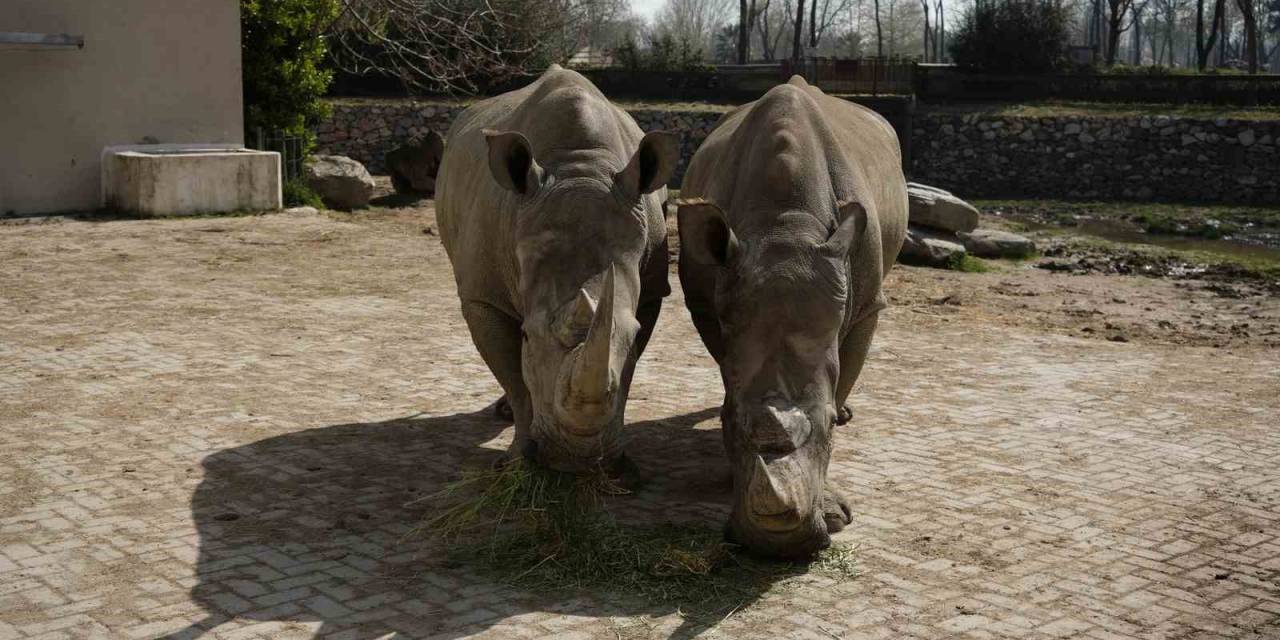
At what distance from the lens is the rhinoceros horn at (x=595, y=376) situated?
5629 mm

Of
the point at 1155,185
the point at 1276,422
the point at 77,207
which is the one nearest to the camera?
the point at 1276,422

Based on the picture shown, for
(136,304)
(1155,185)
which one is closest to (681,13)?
(1155,185)

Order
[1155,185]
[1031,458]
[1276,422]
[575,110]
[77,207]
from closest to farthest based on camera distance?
[575,110], [1031,458], [1276,422], [77,207], [1155,185]

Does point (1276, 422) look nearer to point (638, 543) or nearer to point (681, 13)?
point (638, 543)

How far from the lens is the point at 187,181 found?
1958 centimetres

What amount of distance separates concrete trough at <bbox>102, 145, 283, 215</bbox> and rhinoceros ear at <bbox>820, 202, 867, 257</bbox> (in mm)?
14488

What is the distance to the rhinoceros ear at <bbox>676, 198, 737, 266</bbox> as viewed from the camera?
6.55 m

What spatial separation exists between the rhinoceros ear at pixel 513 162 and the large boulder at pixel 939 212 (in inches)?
510

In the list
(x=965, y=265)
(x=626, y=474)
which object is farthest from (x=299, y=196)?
(x=626, y=474)

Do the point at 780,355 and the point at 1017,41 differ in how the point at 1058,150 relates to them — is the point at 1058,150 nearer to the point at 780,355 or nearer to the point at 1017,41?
the point at 1017,41

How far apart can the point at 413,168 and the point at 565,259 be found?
18.0m

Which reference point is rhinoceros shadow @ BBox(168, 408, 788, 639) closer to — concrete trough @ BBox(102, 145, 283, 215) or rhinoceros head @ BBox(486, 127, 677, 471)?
rhinoceros head @ BBox(486, 127, 677, 471)

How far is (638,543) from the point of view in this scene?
6.63m

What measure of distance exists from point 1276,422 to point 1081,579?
4.03 m
